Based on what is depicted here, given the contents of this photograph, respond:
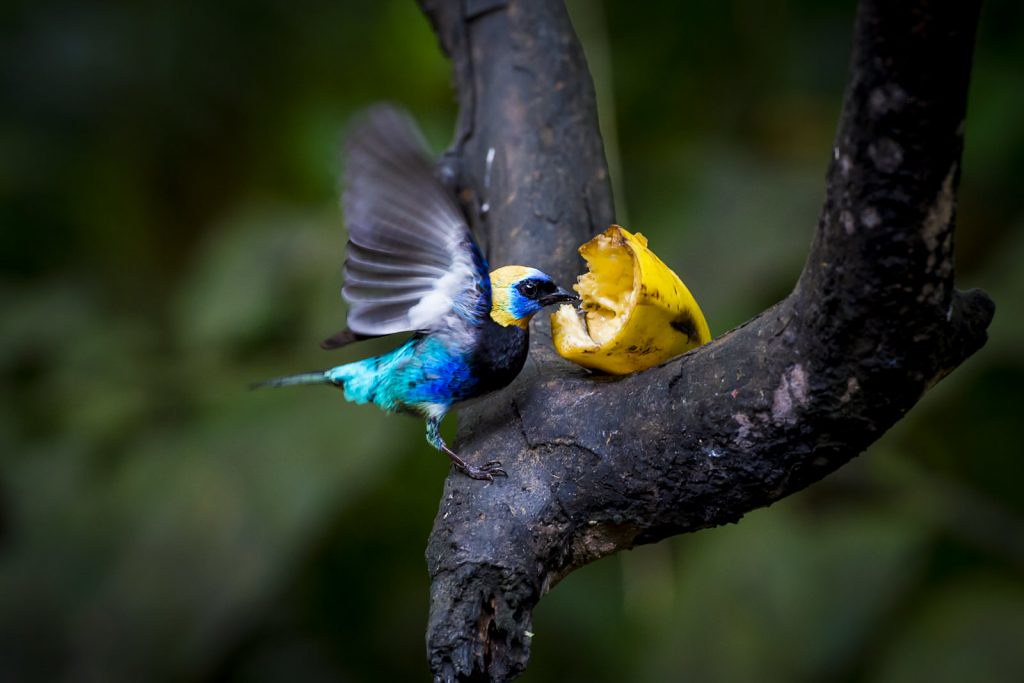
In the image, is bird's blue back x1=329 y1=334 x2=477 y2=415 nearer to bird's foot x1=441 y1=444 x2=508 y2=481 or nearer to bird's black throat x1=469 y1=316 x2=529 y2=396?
bird's black throat x1=469 y1=316 x2=529 y2=396

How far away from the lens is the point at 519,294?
1.71 metres

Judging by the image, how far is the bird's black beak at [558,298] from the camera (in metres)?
1.72

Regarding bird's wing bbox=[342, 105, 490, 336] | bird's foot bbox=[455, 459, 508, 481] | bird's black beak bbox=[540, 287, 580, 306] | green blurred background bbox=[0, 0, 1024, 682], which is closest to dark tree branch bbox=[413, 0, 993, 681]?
bird's foot bbox=[455, 459, 508, 481]

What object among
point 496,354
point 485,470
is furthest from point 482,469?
point 496,354

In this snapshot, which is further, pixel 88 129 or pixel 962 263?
pixel 88 129

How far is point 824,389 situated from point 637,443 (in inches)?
12.8

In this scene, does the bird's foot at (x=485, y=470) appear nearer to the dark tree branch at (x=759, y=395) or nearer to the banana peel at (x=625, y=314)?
the dark tree branch at (x=759, y=395)

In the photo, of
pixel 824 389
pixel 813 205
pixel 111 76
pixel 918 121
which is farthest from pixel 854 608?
pixel 111 76

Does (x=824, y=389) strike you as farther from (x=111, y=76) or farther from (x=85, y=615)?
(x=111, y=76)

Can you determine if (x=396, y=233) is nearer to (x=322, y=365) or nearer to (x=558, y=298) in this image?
(x=558, y=298)

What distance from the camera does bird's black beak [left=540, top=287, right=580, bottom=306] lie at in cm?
172

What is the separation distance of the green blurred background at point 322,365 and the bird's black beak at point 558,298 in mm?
993

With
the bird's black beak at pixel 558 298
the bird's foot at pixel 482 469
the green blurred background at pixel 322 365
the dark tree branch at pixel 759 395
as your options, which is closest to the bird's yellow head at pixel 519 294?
the bird's black beak at pixel 558 298

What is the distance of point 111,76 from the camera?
3.93 m
